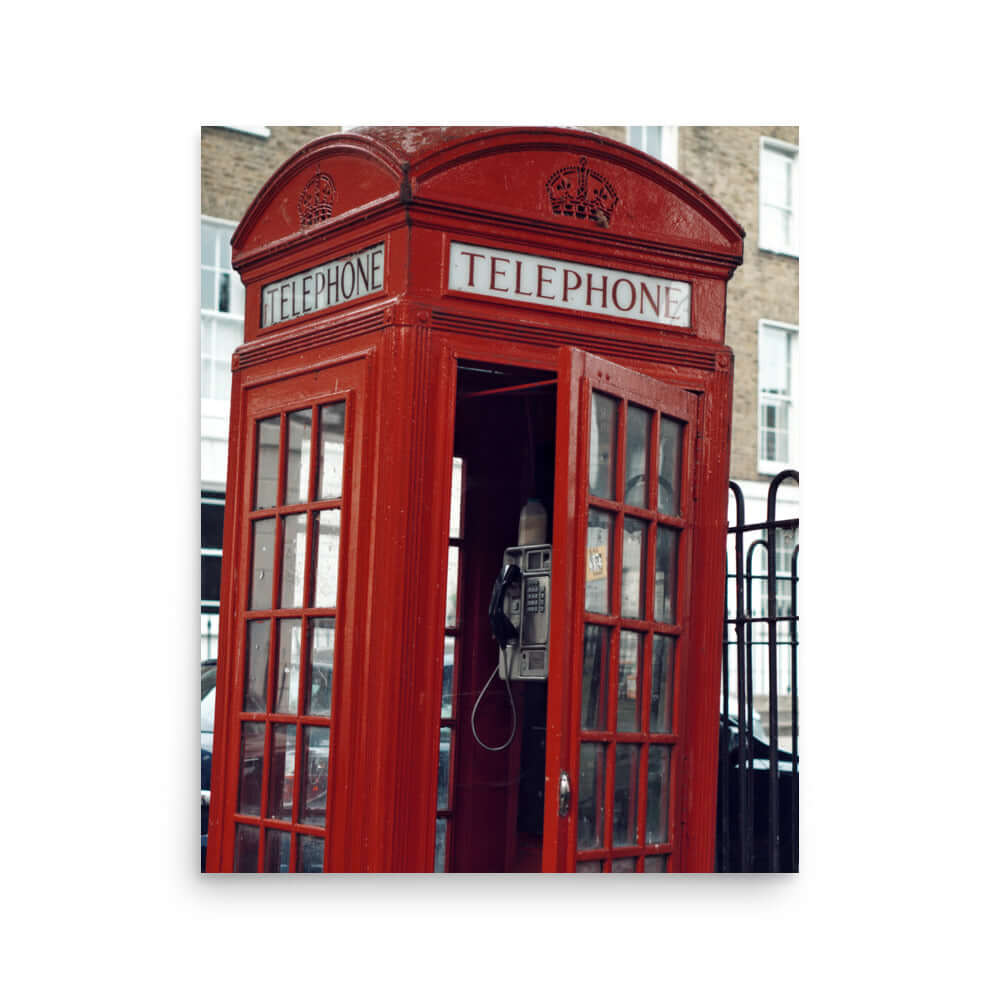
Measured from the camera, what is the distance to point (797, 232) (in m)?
3.82

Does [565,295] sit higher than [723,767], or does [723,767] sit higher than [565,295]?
[565,295]

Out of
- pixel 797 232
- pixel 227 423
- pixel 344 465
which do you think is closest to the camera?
pixel 344 465

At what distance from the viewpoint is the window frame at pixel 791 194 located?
3.80 metres

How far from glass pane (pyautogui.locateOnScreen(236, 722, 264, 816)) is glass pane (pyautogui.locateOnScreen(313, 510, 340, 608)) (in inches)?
15.3

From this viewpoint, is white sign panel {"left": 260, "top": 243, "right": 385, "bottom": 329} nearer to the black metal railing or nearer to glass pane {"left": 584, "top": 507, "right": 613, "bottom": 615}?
glass pane {"left": 584, "top": 507, "right": 613, "bottom": 615}

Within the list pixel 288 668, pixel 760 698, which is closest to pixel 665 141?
pixel 760 698

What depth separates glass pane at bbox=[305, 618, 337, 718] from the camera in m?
3.35

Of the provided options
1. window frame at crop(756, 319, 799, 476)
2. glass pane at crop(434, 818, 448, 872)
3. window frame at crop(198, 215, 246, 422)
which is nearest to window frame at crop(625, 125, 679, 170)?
window frame at crop(756, 319, 799, 476)

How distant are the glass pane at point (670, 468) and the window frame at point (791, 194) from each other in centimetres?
64

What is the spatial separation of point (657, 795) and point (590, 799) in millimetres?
270
